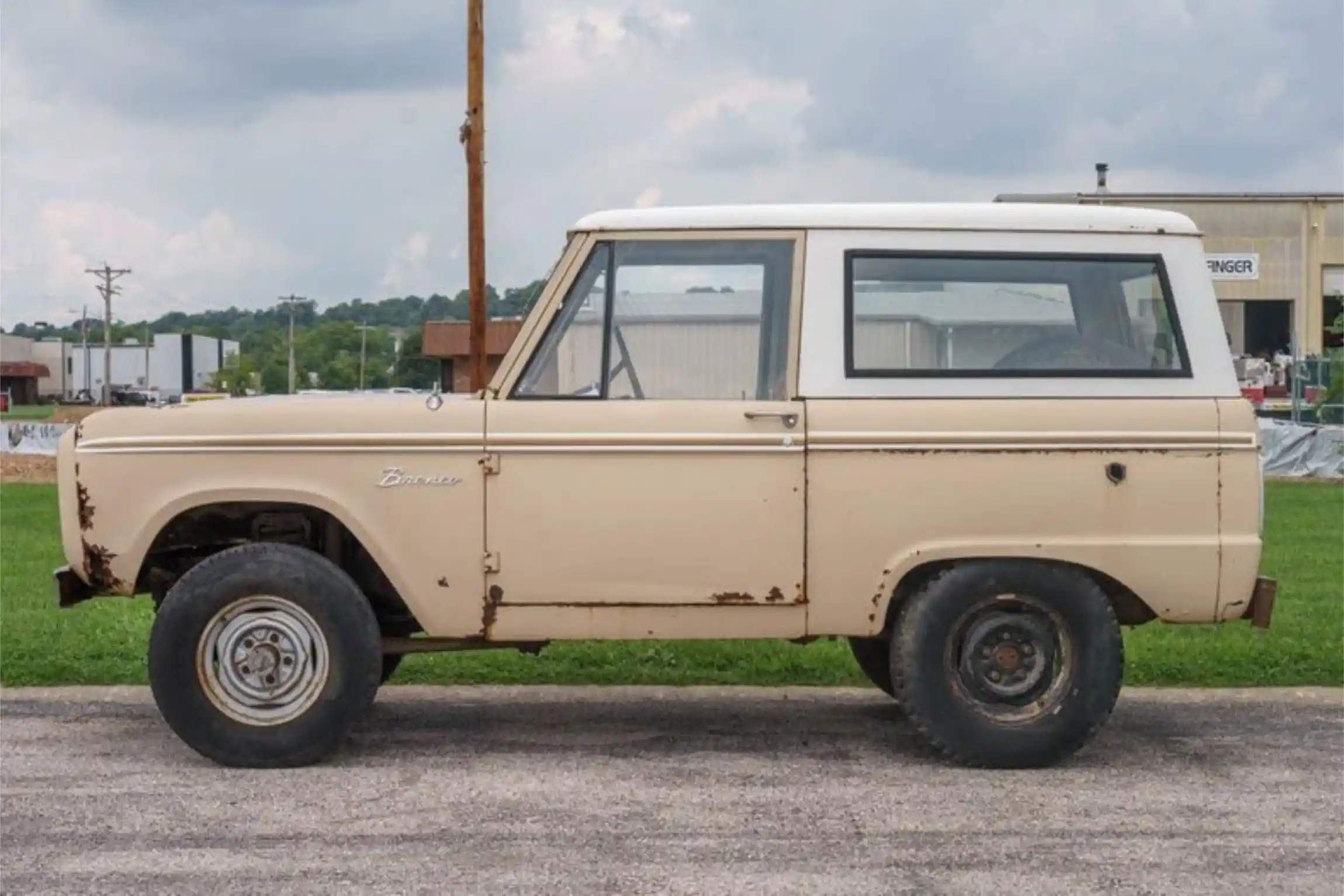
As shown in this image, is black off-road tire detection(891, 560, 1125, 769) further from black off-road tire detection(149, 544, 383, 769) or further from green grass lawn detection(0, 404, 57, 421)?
green grass lawn detection(0, 404, 57, 421)

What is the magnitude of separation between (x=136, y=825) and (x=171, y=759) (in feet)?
3.34

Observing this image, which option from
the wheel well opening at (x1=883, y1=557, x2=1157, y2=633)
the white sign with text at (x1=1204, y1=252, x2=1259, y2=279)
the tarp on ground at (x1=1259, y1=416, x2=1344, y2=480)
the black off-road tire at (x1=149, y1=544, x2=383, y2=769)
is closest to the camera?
the black off-road tire at (x1=149, y1=544, x2=383, y2=769)

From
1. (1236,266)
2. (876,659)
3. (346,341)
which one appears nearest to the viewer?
(876,659)

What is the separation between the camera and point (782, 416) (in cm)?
656

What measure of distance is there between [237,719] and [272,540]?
815 mm

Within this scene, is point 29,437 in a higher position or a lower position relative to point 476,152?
lower

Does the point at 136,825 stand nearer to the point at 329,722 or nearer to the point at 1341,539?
the point at 329,722

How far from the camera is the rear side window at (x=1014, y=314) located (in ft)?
22.1

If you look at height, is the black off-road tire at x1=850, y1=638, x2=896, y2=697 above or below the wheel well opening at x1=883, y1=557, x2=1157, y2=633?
below

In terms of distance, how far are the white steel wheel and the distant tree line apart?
5.22 feet

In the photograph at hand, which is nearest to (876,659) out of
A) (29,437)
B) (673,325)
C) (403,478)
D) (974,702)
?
(974,702)

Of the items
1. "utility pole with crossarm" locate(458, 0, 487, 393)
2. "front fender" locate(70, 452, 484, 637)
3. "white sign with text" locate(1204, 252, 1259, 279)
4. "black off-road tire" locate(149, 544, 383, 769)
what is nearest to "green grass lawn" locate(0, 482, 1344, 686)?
"black off-road tire" locate(149, 544, 383, 769)

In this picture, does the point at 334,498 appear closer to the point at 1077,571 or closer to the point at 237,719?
the point at 237,719

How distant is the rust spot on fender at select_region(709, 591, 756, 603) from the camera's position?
6.59 meters
